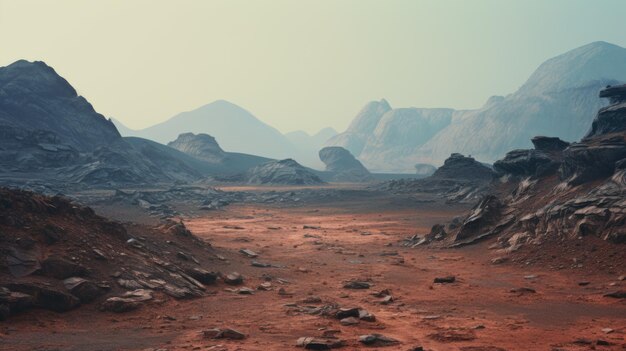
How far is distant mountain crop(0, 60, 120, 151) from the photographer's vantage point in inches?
4109

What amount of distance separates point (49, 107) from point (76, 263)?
110293 mm

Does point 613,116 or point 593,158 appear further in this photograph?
point 613,116

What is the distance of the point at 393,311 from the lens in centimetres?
1789

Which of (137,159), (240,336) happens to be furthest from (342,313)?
(137,159)

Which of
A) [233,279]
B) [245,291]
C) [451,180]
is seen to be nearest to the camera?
[245,291]

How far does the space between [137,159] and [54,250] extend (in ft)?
336

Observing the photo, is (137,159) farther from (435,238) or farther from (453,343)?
(453,343)

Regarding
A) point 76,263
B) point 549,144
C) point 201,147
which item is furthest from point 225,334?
A: point 201,147

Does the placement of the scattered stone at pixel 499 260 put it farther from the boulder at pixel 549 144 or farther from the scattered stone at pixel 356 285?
the boulder at pixel 549 144

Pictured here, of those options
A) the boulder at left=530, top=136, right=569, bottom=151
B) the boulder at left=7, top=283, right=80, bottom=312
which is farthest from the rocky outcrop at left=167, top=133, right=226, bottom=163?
the boulder at left=7, top=283, right=80, bottom=312

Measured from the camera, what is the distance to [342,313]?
16.4 meters

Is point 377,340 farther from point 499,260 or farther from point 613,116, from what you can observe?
point 613,116

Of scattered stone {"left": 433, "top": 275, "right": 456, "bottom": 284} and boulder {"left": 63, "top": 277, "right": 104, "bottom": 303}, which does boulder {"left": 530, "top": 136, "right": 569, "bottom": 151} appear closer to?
scattered stone {"left": 433, "top": 275, "right": 456, "bottom": 284}

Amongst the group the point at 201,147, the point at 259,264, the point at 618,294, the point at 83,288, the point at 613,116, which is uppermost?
the point at 201,147
